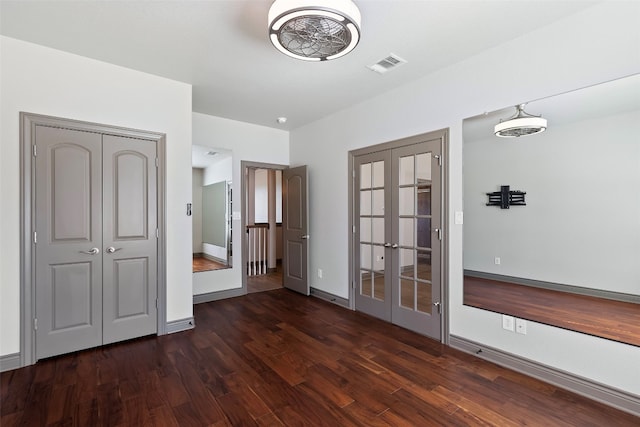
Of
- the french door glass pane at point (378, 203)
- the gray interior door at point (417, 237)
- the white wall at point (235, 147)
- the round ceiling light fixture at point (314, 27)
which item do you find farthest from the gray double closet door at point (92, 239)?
the gray interior door at point (417, 237)

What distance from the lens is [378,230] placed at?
382 centimetres

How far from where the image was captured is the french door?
317 centimetres

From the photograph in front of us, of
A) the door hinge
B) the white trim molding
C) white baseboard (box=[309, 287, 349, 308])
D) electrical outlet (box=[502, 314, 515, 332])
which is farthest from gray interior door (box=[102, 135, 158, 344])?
electrical outlet (box=[502, 314, 515, 332])

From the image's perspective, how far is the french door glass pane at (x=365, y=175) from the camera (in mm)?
3943

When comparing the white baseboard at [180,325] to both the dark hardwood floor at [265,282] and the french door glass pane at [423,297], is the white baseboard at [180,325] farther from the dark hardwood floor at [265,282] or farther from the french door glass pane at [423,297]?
the french door glass pane at [423,297]

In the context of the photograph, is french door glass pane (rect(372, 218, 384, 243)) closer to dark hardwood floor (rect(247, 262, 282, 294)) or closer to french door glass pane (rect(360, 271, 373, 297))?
french door glass pane (rect(360, 271, 373, 297))

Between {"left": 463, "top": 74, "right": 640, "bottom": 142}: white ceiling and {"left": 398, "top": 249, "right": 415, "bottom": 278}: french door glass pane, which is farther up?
{"left": 463, "top": 74, "right": 640, "bottom": 142}: white ceiling

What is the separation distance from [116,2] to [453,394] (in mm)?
3723

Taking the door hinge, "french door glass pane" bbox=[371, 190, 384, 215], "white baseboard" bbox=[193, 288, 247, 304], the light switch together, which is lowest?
"white baseboard" bbox=[193, 288, 247, 304]

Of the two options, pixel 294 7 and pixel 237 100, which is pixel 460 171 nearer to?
pixel 294 7

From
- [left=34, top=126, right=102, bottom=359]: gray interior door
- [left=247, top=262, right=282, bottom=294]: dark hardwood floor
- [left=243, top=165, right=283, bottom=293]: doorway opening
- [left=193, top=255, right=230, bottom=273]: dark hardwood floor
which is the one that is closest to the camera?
[left=34, top=126, right=102, bottom=359]: gray interior door

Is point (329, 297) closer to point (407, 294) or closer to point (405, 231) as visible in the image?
point (407, 294)

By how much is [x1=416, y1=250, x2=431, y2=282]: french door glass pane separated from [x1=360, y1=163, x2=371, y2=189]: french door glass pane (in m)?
1.15

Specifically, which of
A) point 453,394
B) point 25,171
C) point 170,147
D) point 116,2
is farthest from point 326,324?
point 116,2
